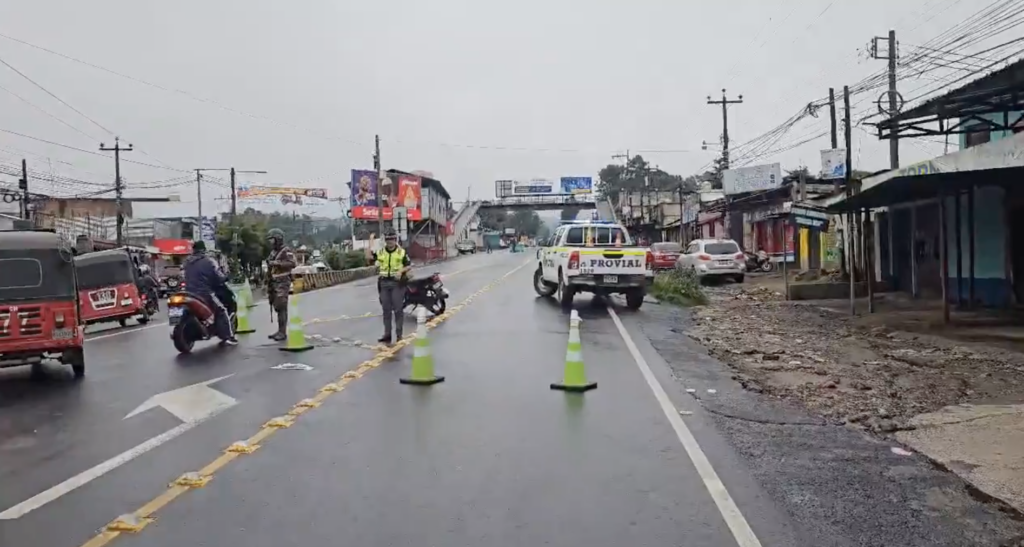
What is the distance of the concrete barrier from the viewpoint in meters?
34.2

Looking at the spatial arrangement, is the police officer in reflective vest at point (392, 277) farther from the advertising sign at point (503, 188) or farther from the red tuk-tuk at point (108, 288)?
the advertising sign at point (503, 188)

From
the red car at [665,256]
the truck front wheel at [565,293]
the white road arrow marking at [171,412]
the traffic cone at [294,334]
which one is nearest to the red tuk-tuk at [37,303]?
the white road arrow marking at [171,412]

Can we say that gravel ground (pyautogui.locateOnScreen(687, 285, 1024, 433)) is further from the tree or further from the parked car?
the tree

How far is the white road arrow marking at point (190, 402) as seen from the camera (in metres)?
9.28

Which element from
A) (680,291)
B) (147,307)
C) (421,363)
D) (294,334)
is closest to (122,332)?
(147,307)

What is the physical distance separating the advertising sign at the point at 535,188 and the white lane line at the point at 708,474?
4224 inches

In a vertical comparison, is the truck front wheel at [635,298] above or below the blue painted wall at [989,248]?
below

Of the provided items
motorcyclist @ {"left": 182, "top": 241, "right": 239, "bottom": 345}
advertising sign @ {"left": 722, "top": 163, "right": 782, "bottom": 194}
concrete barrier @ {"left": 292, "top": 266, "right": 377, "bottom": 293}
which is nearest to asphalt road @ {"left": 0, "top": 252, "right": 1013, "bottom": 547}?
motorcyclist @ {"left": 182, "top": 241, "right": 239, "bottom": 345}

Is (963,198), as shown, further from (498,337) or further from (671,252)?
(671,252)

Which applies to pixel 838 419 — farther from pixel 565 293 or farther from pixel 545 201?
pixel 545 201

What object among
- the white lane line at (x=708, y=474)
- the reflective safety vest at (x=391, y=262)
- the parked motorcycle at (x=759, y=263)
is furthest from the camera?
the parked motorcycle at (x=759, y=263)

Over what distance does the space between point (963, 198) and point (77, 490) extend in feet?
64.2

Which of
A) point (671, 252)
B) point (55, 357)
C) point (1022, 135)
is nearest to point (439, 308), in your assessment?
point (55, 357)

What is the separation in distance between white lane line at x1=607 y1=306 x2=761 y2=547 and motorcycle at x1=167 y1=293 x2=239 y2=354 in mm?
6856
